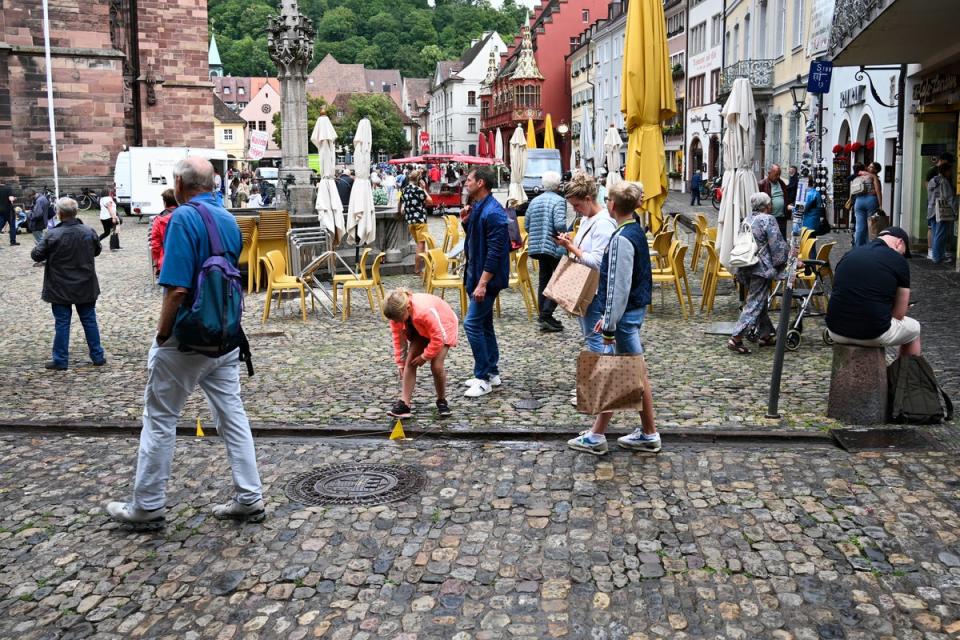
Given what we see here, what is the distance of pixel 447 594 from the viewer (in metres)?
4.39

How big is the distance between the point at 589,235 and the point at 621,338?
873 mm

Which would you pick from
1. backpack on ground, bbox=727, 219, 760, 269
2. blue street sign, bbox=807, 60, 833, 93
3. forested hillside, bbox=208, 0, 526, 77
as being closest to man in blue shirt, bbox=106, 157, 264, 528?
backpack on ground, bbox=727, 219, 760, 269

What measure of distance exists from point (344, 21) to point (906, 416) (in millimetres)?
142084

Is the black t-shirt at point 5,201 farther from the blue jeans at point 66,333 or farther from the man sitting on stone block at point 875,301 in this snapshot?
the man sitting on stone block at point 875,301

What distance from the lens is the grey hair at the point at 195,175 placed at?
16.7ft

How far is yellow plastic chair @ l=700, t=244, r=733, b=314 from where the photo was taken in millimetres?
12219

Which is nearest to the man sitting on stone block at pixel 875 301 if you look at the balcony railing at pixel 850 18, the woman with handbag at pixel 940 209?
the balcony railing at pixel 850 18

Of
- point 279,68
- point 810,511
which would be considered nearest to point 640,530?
point 810,511

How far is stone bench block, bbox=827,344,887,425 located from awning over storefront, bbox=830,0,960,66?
22.9ft

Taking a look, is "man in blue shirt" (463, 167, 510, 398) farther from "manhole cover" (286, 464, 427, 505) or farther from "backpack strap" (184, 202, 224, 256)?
"backpack strap" (184, 202, 224, 256)

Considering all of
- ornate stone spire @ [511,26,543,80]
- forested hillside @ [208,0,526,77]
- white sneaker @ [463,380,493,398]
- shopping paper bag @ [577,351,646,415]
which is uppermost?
forested hillside @ [208,0,526,77]

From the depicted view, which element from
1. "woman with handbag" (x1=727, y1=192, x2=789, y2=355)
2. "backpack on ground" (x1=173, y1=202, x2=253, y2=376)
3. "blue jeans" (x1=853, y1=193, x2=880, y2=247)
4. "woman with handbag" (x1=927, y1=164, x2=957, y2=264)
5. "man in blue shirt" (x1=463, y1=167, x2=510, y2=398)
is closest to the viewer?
"backpack on ground" (x1=173, y1=202, x2=253, y2=376)

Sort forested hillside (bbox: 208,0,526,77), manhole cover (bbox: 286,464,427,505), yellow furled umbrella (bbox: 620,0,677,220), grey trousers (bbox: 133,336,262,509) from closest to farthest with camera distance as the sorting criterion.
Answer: grey trousers (bbox: 133,336,262,509), manhole cover (bbox: 286,464,427,505), yellow furled umbrella (bbox: 620,0,677,220), forested hillside (bbox: 208,0,526,77)

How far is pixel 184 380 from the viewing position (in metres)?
Result: 5.12
